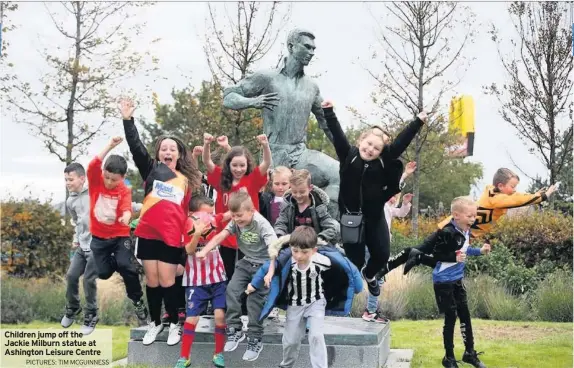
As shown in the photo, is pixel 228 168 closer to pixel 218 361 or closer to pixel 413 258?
pixel 218 361

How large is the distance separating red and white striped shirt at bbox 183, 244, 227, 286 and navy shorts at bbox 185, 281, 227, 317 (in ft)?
0.16

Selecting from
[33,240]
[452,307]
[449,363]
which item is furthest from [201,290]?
[33,240]

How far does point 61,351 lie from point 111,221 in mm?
1595

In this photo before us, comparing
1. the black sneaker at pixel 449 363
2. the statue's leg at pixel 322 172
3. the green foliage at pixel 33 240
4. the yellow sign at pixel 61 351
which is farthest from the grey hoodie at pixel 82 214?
the green foliage at pixel 33 240

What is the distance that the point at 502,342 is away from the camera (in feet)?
32.2

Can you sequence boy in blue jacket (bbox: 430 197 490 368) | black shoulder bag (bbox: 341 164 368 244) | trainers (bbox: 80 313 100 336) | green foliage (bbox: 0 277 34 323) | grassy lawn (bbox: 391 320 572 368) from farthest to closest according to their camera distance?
green foliage (bbox: 0 277 34 323) < grassy lawn (bbox: 391 320 572 368) < trainers (bbox: 80 313 100 336) < boy in blue jacket (bbox: 430 197 490 368) < black shoulder bag (bbox: 341 164 368 244)

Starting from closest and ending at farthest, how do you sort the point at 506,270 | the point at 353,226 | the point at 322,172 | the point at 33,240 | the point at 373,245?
1. the point at 353,226
2. the point at 373,245
3. the point at 322,172
4. the point at 506,270
5. the point at 33,240

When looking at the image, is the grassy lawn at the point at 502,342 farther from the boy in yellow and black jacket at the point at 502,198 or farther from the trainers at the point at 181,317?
the trainers at the point at 181,317

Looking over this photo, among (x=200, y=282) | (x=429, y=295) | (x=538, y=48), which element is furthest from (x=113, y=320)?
(x=538, y=48)

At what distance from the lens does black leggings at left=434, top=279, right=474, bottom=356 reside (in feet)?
24.0

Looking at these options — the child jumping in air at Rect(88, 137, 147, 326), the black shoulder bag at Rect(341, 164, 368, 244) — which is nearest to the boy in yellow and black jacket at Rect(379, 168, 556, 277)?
the black shoulder bag at Rect(341, 164, 368, 244)

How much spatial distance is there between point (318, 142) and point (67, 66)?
56.1 feet

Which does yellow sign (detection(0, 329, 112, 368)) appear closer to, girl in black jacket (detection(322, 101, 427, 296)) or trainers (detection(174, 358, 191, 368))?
trainers (detection(174, 358, 191, 368))

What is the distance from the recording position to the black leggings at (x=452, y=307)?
24.0 ft
